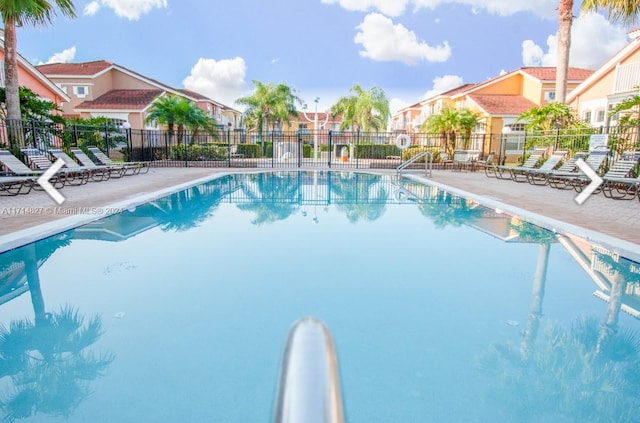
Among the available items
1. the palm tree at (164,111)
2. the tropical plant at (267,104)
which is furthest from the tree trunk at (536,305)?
the tropical plant at (267,104)

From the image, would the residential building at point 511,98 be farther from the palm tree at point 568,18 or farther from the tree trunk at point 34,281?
the tree trunk at point 34,281

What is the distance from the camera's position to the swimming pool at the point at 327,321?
2535mm

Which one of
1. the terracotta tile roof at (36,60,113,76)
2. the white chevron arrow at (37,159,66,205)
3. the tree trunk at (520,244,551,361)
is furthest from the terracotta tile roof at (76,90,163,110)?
the tree trunk at (520,244,551,361)

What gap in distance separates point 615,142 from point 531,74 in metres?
19.4

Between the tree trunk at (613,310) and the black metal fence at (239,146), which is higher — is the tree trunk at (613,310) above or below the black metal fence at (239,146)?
below

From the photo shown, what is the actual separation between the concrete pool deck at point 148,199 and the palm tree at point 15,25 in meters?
3.12

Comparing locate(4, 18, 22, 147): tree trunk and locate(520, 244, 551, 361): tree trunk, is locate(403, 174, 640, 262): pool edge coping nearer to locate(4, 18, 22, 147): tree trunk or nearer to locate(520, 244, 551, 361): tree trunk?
locate(520, 244, 551, 361): tree trunk

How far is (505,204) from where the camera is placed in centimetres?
894

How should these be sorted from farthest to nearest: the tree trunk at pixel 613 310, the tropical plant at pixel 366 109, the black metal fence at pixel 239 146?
the tropical plant at pixel 366 109 < the black metal fence at pixel 239 146 < the tree trunk at pixel 613 310

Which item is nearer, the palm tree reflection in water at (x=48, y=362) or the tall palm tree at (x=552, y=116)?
the palm tree reflection in water at (x=48, y=362)

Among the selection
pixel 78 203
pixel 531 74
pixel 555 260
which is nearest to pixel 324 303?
pixel 555 260

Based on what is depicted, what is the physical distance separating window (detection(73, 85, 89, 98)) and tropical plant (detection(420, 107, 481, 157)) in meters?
25.2

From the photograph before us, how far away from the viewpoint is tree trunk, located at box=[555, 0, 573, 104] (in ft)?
52.1

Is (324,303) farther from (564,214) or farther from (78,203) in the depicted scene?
(78,203)
